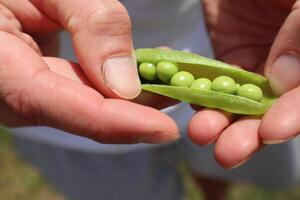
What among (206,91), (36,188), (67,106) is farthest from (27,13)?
(36,188)

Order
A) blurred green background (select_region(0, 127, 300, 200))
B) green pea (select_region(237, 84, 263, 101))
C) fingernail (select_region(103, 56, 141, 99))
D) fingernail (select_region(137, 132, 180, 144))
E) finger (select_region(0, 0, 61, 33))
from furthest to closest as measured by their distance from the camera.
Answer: blurred green background (select_region(0, 127, 300, 200))
finger (select_region(0, 0, 61, 33))
green pea (select_region(237, 84, 263, 101))
fingernail (select_region(103, 56, 141, 99))
fingernail (select_region(137, 132, 180, 144))

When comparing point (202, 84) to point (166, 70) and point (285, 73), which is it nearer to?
point (166, 70)

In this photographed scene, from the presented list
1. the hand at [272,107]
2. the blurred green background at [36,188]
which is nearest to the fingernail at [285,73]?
the hand at [272,107]

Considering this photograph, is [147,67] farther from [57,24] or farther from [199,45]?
[199,45]

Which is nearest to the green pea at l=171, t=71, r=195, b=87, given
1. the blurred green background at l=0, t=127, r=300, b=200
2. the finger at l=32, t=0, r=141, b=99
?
the finger at l=32, t=0, r=141, b=99

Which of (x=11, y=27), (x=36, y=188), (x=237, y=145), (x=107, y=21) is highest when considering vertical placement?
(x=107, y=21)

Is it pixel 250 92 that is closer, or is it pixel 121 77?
pixel 121 77

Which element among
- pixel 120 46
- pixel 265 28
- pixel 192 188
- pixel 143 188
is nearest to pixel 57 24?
pixel 120 46

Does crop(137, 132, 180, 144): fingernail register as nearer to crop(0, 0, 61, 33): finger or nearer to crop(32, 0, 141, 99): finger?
crop(32, 0, 141, 99): finger
